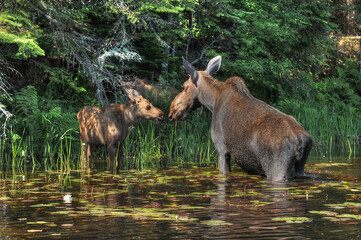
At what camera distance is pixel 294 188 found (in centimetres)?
793

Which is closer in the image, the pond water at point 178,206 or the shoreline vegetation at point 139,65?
the pond water at point 178,206

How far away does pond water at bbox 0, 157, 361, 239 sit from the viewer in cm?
535

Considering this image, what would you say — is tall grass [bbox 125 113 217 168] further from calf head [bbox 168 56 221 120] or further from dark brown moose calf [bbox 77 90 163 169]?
calf head [bbox 168 56 221 120]

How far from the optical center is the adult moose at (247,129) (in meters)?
8.30

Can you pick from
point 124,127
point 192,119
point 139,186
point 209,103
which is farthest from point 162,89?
point 139,186

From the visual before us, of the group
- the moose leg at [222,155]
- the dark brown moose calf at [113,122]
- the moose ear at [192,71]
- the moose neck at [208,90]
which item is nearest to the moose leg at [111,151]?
the dark brown moose calf at [113,122]

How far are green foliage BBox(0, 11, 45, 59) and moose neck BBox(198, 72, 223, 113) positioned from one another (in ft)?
10.7

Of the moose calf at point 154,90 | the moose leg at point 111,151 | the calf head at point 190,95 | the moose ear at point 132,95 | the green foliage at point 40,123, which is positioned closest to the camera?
the calf head at point 190,95

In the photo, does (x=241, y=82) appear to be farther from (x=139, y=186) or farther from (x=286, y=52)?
(x=286, y=52)

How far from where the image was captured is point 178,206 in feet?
21.9

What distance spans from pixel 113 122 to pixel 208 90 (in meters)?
2.37

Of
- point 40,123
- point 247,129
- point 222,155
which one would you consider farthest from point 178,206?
point 40,123

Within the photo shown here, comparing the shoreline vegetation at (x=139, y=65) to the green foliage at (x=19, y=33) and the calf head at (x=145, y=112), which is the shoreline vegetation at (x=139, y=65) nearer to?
the green foliage at (x=19, y=33)

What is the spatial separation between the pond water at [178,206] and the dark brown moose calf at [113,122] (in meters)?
1.91
